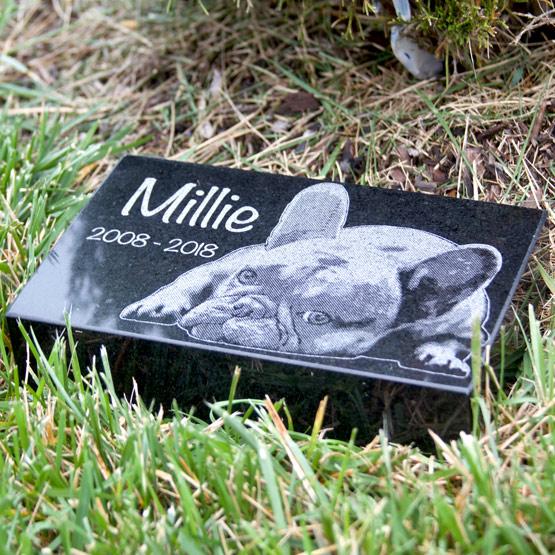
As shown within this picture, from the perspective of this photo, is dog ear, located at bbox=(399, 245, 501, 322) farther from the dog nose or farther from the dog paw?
the dog nose

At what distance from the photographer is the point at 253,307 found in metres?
1.73

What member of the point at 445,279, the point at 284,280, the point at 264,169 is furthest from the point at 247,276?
the point at 264,169

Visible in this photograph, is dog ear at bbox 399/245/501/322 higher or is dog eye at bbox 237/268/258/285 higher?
dog ear at bbox 399/245/501/322

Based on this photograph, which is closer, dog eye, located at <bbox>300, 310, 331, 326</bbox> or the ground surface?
the ground surface

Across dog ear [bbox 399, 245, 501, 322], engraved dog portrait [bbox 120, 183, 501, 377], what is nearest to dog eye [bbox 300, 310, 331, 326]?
engraved dog portrait [bbox 120, 183, 501, 377]

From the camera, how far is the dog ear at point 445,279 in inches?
66.1

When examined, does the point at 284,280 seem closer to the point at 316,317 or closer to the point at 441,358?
the point at 316,317

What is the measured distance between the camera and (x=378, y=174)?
2.27 metres

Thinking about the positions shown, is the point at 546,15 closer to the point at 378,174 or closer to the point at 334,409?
the point at 378,174

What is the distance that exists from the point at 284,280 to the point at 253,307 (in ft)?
0.31

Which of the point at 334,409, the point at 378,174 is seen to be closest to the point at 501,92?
the point at 378,174

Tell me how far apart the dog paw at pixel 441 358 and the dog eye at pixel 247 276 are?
0.37 m

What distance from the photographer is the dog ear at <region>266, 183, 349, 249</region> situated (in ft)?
6.23

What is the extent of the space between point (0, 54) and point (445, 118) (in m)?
1.53
